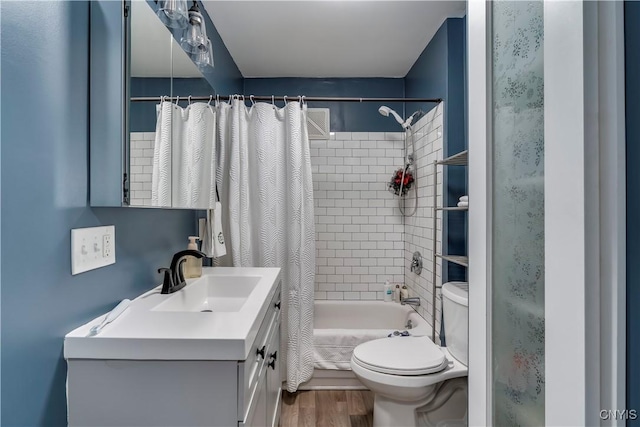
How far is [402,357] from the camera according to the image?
73.4 inches

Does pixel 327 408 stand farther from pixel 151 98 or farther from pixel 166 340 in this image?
pixel 151 98

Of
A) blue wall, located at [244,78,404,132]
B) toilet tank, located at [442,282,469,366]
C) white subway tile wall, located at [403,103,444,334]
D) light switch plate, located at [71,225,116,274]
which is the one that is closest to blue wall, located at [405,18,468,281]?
white subway tile wall, located at [403,103,444,334]

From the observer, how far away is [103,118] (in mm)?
1084

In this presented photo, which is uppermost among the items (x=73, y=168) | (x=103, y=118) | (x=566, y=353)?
(x=103, y=118)

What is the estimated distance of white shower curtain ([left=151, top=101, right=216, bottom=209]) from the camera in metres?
1.46

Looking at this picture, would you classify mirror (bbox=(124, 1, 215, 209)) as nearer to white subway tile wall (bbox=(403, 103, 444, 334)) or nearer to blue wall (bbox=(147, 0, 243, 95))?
blue wall (bbox=(147, 0, 243, 95))

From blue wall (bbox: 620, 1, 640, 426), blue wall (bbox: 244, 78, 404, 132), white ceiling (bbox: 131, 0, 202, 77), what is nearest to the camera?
blue wall (bbox: 620, 1, 640, 426)

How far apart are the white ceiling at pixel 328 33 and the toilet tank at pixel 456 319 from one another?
172 centimetres

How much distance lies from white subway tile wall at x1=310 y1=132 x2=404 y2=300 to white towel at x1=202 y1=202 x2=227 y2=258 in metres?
1.29

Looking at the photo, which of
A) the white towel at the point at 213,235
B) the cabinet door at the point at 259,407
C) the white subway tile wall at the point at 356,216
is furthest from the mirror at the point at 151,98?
the white subway tile wall at the point at 356,216

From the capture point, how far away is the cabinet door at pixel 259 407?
1.02m

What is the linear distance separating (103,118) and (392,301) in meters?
2.72

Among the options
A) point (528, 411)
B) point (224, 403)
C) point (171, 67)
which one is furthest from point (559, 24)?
point (171, 67)

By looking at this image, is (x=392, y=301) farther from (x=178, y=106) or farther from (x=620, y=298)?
(x=620, y=298)
